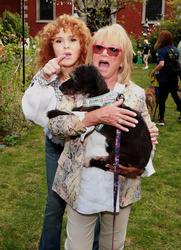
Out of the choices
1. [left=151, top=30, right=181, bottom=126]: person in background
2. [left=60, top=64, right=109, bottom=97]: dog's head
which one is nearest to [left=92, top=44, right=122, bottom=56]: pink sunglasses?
[left=60, top=64, right=109, bottom=97]: dog's head

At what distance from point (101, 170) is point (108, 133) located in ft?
0.84

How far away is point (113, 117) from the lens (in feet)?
6.14

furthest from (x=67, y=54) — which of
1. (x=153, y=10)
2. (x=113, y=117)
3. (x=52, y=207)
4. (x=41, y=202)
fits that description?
(x=153, y=10)

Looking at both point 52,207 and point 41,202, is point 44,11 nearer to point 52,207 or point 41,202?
point 41,202

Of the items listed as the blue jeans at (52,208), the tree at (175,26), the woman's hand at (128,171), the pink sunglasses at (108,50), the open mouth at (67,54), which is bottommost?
the blue jeans at (52,208)

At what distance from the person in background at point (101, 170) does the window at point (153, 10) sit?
89.0 feet

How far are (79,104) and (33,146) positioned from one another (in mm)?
4434

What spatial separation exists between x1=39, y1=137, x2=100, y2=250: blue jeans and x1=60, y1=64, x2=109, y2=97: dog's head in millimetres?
644

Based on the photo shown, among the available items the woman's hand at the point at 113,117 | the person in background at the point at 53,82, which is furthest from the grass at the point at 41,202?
the woman's hand at the point at 113,117

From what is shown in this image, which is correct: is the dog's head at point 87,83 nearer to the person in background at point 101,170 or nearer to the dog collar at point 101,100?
the dog collar at point 101,100

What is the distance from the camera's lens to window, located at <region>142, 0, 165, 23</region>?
2723 cm

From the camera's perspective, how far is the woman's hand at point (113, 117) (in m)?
1.87

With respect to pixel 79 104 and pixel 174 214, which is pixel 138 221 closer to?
pixel 174 214

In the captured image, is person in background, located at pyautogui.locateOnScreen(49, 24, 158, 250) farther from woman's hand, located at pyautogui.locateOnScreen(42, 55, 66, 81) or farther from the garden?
the garden
